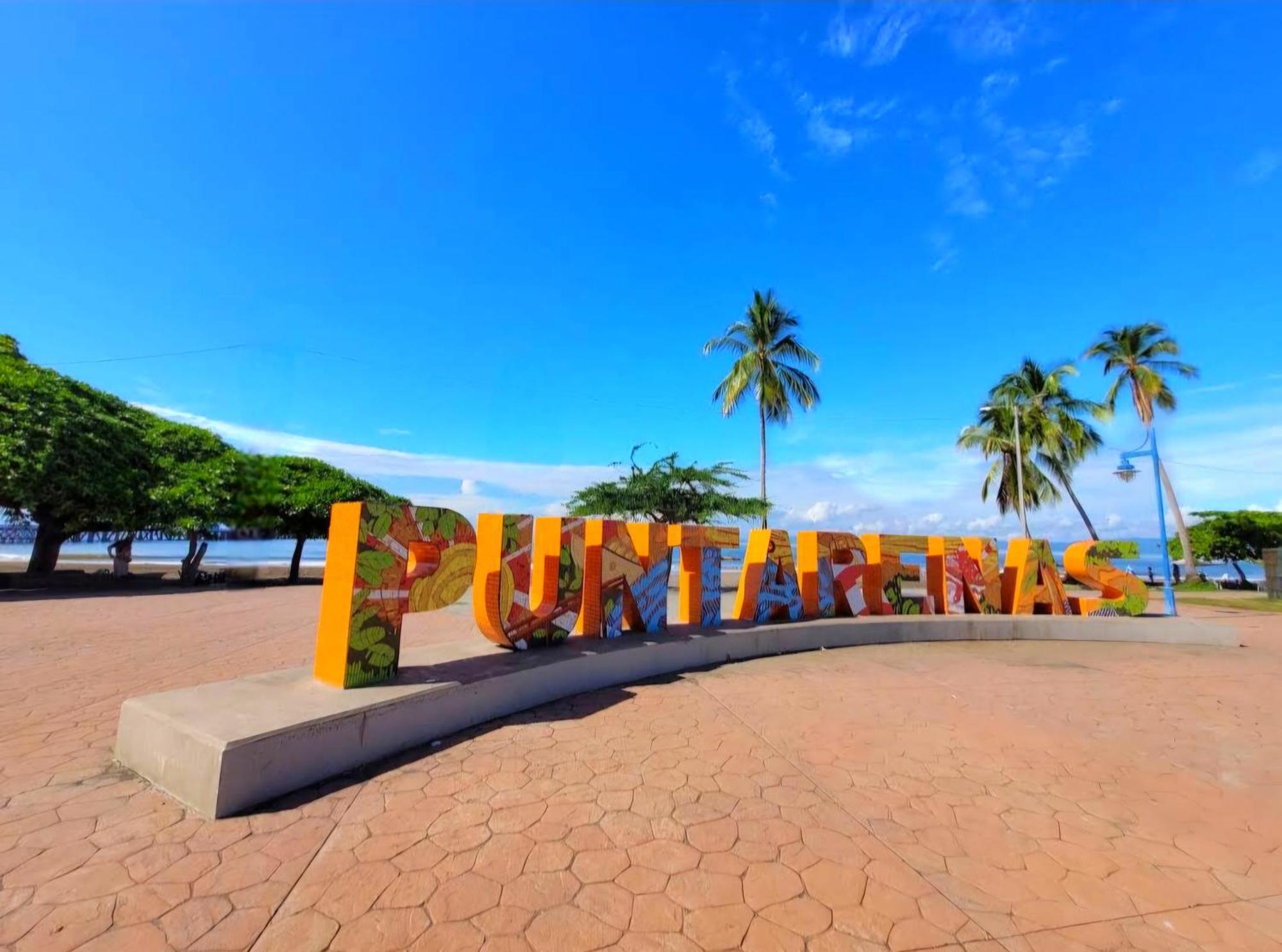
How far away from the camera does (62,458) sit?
53.1 feet

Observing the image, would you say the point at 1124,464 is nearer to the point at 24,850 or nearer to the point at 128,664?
the point at 24,850

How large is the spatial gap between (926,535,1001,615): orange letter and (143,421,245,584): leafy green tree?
62.8ft

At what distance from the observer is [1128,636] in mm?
12156

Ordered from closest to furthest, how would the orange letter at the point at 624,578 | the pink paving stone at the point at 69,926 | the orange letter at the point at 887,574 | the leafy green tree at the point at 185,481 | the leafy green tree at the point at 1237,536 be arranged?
the pink paving stone at the point at 69,926, the orange letter at the point at 624,578, the orange letter at the point at 887,574, the leafy green tree at the point at 185,481, the leafy green tree at the point at 1237,536

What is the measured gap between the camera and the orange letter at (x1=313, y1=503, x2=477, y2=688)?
5.14 metres

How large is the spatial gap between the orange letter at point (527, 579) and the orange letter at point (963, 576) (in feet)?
28.5

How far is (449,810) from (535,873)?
3.23ft

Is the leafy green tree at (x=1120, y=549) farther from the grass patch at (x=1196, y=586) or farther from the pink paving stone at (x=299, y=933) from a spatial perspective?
the pink paving stone at (x=299, y=933)

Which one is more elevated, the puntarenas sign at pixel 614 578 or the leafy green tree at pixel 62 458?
the leafy green tree at pixel 62 458

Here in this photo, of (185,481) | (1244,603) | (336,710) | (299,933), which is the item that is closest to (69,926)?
(299,933)

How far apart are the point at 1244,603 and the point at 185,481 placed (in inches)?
1529

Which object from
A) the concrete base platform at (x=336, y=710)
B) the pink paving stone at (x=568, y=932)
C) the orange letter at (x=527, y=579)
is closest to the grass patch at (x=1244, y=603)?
the concrete base platform at (x=336, y=710)

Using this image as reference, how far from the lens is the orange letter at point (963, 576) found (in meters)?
12.3

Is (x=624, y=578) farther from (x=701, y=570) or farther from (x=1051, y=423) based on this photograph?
(x=1051, y=423)
